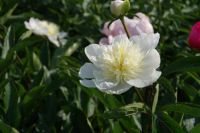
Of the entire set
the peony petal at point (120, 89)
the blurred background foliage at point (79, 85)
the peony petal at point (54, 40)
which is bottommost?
the peony petal at point (54, 40)

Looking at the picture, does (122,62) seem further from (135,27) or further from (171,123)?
(135,27)

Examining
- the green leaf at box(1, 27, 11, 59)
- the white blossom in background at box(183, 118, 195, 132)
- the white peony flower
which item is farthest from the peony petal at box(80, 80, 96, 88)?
the green leaf at box(1, 27, 11, 59)

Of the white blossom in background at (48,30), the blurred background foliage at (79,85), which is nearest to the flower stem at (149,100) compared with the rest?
the blurred background foliage at (79,85)

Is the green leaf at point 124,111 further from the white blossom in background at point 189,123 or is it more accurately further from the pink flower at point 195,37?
the pink flower at point 195,37

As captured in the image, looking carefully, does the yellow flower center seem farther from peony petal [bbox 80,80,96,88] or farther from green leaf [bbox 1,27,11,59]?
green leaf [bbox 1,27,11,59]

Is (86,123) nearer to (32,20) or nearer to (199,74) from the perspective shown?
(199,74)

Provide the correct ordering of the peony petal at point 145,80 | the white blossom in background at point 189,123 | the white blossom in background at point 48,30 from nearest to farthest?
the peony petal at point 145,80, the white blossom in background at point 189,123, the white blossom in background at point 48,30

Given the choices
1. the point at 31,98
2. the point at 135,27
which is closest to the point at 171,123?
the point at 135,27
